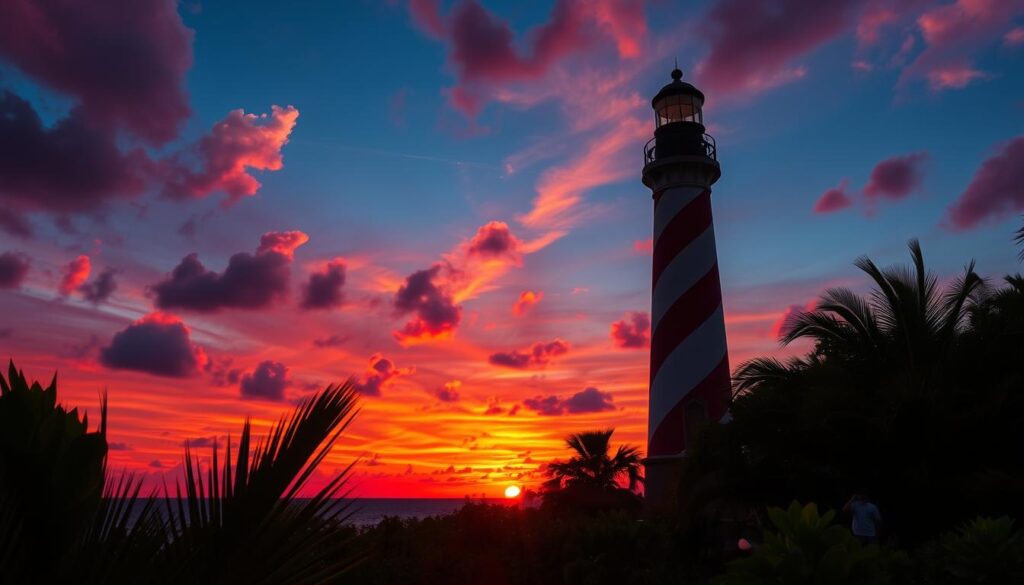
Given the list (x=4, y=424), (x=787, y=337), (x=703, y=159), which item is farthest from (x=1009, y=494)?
(x=703, y=159)

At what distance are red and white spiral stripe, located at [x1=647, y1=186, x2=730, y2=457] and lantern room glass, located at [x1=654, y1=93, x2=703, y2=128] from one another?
338cm

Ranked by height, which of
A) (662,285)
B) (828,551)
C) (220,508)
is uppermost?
(662,285)

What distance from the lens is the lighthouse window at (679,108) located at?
25875mm

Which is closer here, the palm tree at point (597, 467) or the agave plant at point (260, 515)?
the agave plant at point (260, 515)

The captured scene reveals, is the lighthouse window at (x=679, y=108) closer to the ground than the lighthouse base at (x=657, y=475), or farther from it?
farther from it

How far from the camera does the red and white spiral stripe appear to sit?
72.9 ft

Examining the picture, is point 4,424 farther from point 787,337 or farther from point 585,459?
point 585,459

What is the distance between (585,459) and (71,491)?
88.7 feet

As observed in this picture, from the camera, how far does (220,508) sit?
2.35 metres

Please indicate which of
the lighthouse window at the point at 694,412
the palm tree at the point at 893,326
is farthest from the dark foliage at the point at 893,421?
the lighthouse window at the point at 694,412

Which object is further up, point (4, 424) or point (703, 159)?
point (703, 159)

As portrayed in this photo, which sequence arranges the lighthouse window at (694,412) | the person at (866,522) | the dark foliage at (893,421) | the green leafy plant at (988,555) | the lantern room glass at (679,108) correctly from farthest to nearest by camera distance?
the lantern room glass at (679,108) → the lighthouse window at (694,412) → the dark foliage at (893,421) → the person at (866,522) → the green leafy plant at (988,555)

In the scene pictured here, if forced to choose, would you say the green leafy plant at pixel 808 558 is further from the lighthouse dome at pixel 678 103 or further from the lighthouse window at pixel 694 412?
the lighthouse dome at pixel 678 103

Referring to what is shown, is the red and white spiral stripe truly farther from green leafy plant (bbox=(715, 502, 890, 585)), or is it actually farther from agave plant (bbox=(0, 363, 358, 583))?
agave plant (bbox=(0, 363, 358, 583))
